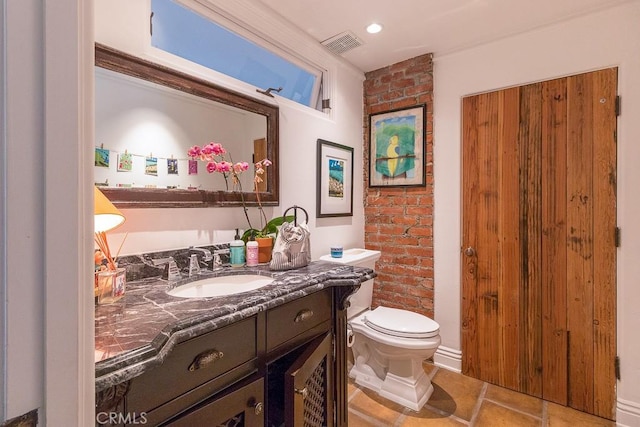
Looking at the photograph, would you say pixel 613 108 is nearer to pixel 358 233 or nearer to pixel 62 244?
pixel 358 233

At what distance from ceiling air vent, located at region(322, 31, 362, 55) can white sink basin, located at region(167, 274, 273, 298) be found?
1.65m

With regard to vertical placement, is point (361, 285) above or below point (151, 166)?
below

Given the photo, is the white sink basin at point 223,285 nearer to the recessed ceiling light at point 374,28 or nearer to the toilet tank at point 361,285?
the toilet tank at point 361,285

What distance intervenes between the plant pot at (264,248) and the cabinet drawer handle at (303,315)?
0.46 metres

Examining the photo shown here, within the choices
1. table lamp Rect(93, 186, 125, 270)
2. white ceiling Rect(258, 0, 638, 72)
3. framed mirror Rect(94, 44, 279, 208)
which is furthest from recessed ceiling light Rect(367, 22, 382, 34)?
table lamp Rect(93, 186, 125, 270)

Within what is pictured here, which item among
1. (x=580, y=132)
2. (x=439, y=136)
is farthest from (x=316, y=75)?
(x=580, y=132)

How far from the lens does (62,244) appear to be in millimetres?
393

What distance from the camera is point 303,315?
118 cm

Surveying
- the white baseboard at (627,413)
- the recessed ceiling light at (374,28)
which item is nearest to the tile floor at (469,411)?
the white baseboard at (627,413)

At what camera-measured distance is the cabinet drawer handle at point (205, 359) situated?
2.72 ft

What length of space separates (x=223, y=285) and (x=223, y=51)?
4.15ft

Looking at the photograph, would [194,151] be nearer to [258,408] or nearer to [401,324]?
[258,408]

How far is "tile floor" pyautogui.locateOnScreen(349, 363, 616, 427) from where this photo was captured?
1.71 m

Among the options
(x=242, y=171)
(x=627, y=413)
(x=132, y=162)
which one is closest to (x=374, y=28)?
(x=242, y=171)
